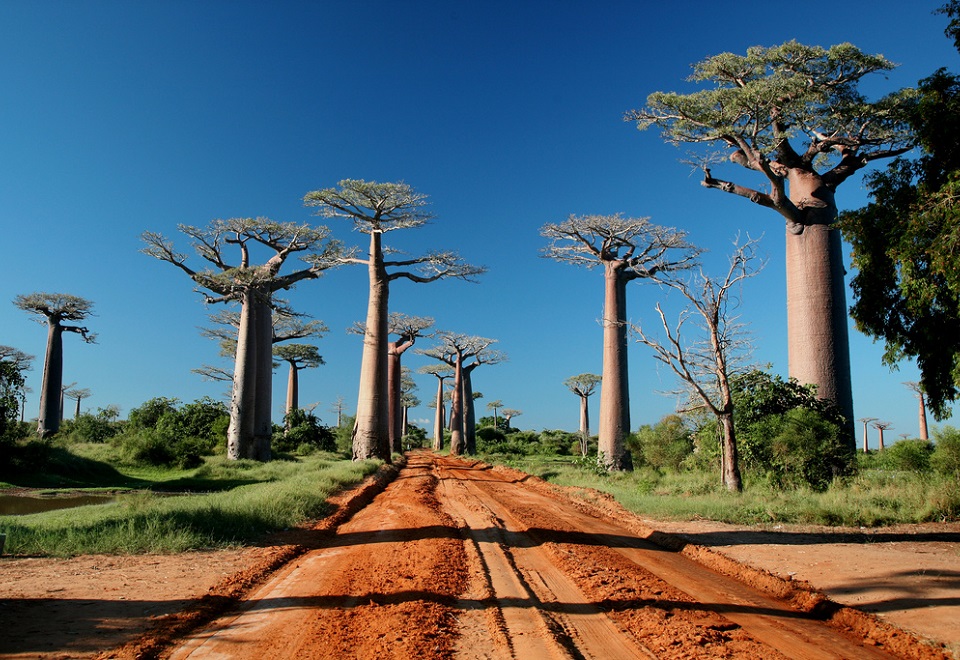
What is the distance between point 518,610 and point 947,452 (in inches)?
336

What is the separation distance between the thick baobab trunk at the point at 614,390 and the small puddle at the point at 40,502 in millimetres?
12197

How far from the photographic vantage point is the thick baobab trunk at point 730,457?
10.2 metres

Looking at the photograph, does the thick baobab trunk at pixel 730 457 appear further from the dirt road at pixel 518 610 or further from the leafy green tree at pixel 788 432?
the dirt road at pixel 518 610

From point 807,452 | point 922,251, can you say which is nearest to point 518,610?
point 922,251

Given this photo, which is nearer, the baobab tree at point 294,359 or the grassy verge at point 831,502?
the grassy verge at point 831,502

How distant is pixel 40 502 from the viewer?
1206cm

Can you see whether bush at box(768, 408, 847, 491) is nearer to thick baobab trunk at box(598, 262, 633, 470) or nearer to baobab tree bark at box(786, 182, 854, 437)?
baobab tree bark at box(786, 182, 854, 437)

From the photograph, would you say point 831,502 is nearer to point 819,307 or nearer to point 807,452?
point 807,452

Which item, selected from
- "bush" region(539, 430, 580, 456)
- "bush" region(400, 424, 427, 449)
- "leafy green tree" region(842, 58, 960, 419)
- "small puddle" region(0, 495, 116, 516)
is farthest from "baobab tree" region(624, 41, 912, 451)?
"bush" region(400, 424, 427, 449)

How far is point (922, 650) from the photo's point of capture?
3.27 m

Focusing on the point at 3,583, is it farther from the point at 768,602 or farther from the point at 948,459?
the point at 948,459

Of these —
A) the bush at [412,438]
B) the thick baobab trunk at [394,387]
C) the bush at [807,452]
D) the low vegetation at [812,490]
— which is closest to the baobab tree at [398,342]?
the thick baobab trunk at [394,387]

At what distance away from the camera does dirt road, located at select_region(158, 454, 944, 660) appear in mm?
3182

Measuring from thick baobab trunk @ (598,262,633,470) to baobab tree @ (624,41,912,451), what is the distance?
586cm
